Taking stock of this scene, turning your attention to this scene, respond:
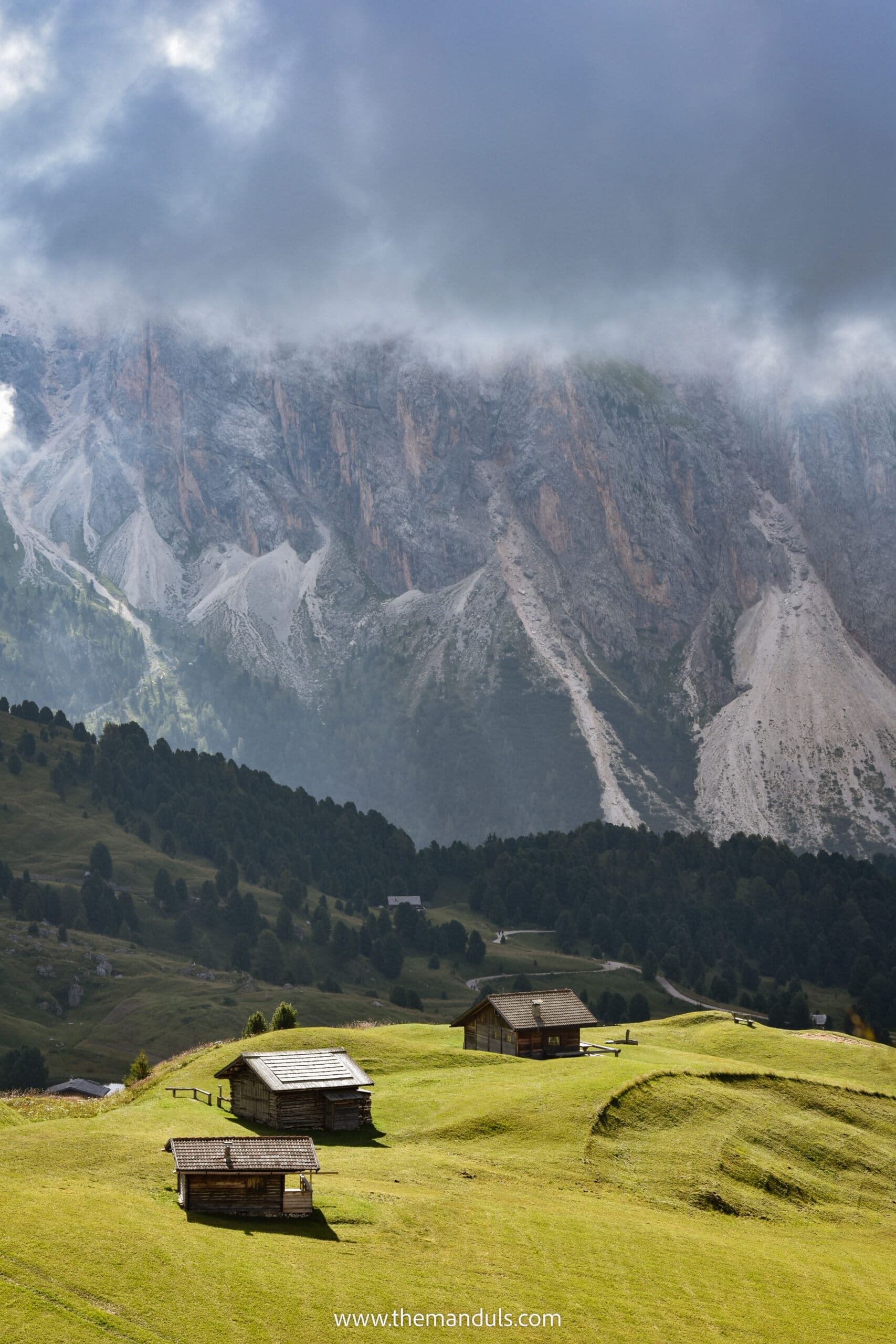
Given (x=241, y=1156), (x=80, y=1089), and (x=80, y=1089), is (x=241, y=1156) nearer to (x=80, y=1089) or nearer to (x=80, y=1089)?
(x=80, y=1089)

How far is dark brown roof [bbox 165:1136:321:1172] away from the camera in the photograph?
46094 mm

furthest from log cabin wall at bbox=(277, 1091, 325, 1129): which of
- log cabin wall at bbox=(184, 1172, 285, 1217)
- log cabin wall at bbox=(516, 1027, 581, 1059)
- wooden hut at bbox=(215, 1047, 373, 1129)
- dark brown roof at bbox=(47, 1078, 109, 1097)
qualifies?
dark brown roof at bbox=(47, 1078, 109, 1097)

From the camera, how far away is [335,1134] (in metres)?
63.7

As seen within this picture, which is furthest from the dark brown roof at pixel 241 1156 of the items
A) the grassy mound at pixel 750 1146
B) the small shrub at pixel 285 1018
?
the small shrub at pixel 285 1018

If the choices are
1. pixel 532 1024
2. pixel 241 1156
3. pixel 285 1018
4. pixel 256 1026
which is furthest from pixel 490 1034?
pixel 241 1156

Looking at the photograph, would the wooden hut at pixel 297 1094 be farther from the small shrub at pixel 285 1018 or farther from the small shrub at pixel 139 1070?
the small shrub at pixel 285 1018

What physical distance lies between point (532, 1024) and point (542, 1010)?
1.73 m

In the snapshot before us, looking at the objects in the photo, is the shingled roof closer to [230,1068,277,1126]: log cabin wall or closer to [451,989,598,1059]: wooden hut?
[230,1068,277,1126]: log cabin wall

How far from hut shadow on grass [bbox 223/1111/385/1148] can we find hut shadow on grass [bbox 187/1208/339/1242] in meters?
14.9

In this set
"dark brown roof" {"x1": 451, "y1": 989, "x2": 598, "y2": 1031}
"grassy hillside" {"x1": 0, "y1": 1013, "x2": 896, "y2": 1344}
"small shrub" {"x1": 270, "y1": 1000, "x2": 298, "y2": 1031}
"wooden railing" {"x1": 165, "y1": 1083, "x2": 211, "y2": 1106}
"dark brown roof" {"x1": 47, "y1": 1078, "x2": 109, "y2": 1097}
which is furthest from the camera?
"dark brown roof" {"x1": 47, "y1": 1078, "x2": 109, "y2": 1097}

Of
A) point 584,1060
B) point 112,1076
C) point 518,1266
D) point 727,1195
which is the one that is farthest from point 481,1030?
point 112,1076

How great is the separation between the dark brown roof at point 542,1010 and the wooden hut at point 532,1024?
0.04 m

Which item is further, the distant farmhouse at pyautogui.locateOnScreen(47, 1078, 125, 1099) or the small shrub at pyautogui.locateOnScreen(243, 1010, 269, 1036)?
the distant farmhouse at pyautogui.locateOnScreen(47, 1078, 125, 1099)

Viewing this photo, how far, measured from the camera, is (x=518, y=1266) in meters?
43.7
